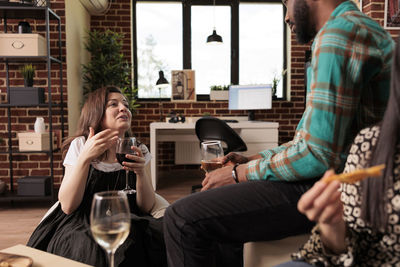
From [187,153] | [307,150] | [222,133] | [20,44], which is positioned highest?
[20,44]

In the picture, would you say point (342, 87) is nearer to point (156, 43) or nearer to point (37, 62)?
point (37, 62)

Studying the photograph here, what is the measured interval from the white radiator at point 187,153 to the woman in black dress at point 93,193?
3074 mm

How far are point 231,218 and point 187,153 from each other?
13.0ft

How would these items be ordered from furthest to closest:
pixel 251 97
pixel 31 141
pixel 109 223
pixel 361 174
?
pixel 251 97, pixel 31 141, pixel 109 223, pixel 361 174

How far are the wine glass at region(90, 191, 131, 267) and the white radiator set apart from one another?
14.1ft

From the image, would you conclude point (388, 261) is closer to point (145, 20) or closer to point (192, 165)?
point (192, 165)

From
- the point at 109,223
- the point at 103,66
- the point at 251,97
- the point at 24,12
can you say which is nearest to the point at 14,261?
the point at 109,223

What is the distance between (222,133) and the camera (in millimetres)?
3582

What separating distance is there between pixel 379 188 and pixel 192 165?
14.8 feet

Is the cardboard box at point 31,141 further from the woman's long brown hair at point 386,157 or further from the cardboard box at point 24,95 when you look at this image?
the woman's long brown hair at point 386,157

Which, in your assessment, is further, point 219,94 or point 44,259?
point 219,94

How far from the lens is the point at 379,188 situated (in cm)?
74

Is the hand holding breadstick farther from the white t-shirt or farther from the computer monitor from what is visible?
the computer monitor

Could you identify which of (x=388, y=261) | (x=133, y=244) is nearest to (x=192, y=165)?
(x=133, y=244)
